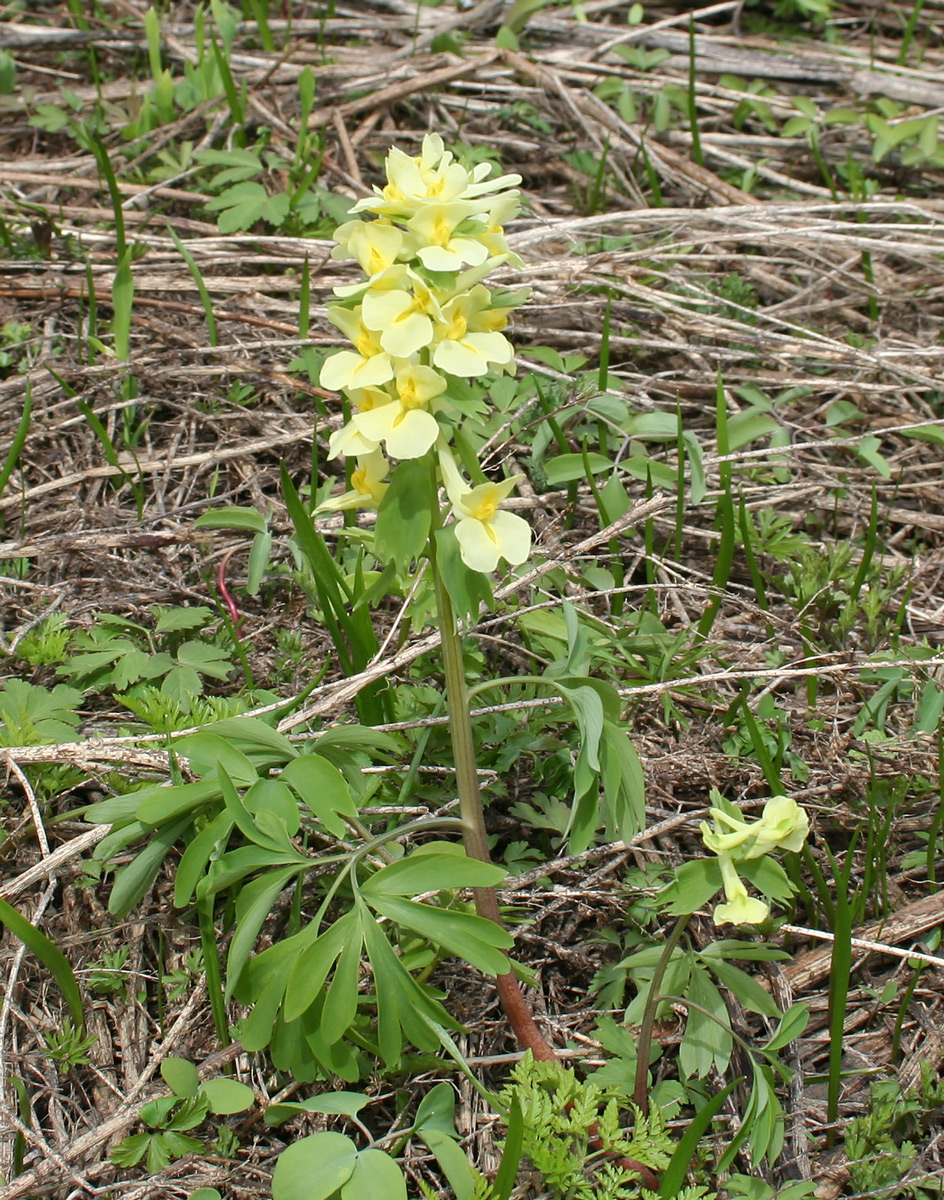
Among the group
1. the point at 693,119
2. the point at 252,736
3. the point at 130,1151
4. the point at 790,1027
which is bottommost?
the point at 130,1151

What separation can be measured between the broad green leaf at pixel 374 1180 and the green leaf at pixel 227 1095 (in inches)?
9.7

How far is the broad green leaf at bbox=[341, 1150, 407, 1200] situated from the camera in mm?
1234

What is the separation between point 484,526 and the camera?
4.14 ft

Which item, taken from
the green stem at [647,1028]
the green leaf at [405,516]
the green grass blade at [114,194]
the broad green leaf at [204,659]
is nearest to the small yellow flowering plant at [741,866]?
the green stem at [647,1028]

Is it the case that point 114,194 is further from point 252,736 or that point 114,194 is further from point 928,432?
point 928,432

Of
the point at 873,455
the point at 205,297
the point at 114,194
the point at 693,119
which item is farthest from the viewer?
the point at 693,119

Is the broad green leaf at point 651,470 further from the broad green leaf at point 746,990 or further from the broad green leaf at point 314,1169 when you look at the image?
the broad green leaf at point 314,1169

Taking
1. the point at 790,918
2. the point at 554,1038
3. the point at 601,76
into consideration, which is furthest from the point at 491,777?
the point at 601,76

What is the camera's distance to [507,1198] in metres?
1.27

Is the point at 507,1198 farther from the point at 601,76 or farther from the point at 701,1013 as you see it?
the point at 601,76

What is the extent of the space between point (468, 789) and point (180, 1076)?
1.91 feet

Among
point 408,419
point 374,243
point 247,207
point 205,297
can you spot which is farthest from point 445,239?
point 247,207

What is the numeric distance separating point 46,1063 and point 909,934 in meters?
1.37

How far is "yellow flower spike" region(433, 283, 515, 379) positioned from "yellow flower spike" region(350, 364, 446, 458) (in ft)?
0.08
